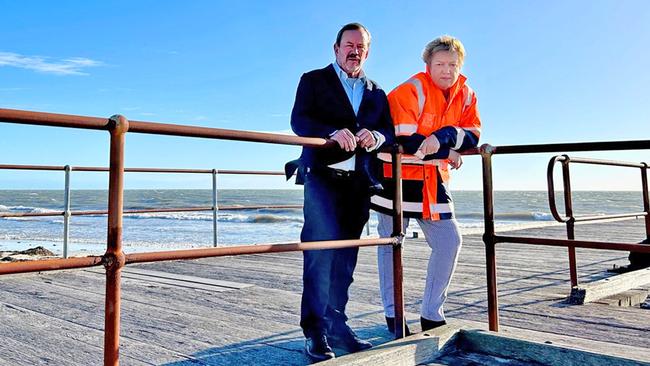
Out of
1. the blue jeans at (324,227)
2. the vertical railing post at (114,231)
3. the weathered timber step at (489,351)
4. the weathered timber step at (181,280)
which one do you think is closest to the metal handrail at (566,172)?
the weathered timber step at (489,351)

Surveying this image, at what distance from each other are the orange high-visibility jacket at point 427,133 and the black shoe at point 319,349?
0.58m

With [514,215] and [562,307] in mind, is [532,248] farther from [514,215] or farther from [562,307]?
[514,215]

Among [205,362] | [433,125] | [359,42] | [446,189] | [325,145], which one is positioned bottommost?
[205,362]

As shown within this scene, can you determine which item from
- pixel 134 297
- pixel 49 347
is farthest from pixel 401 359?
pixel 134 297

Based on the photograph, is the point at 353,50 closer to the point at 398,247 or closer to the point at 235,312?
the point at 398,247

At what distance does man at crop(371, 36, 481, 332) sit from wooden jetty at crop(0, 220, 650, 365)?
0.29 m

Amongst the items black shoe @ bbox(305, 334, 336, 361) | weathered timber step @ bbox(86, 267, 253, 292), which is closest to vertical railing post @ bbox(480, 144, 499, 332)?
black shoe @ bbox(305, 334, 336, 361)

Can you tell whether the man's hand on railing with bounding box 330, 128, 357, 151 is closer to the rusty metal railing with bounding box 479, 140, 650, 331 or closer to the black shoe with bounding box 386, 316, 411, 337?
the rusty metal railing with bounding box 479, 140, 650, 331

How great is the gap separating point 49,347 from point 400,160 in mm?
1540

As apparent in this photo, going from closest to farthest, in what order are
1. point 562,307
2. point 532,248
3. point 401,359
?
point 401,359, point 562,307, point 532,248

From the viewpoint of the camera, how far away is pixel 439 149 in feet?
6.35

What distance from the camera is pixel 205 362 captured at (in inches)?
69.9

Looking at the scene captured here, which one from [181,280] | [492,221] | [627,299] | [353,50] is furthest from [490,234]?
[181,280]

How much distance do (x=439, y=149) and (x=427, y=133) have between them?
0.39 ft
